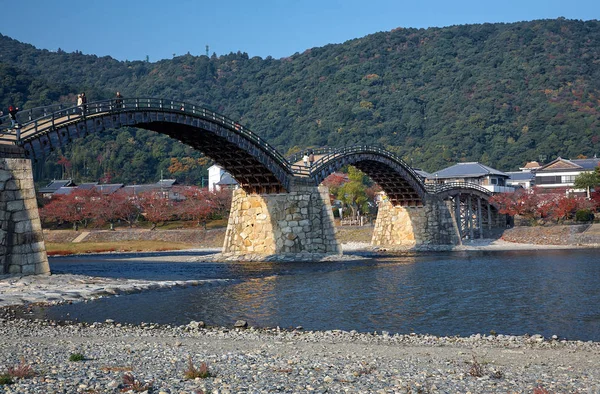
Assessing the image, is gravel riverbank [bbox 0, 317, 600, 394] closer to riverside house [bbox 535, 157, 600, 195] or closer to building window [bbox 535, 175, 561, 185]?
riverside house [bbox 535, 157, 600, 195]

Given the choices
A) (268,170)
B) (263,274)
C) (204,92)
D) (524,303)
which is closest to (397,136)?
(204,92)

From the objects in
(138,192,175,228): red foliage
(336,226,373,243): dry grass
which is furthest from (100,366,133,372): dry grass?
(138,192,175,228): red foliage

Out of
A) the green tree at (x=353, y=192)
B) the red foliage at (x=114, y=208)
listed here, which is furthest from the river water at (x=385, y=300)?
the red foliage at (x=114, y=208)

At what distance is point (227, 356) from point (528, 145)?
360 ft

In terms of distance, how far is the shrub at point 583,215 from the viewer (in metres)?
65.7

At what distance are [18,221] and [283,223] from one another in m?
23.7

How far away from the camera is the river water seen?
1992 cm

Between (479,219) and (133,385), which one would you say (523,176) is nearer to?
(479,219)

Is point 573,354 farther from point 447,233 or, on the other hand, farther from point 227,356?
point 447,233

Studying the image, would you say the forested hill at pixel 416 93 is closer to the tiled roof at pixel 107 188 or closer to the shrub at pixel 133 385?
the tiled roof at pixel 107 188

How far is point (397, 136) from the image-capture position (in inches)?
5359

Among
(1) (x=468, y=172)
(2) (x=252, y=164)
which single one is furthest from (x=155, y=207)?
(1) (x=468, y=172)

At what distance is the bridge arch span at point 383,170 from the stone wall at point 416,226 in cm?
99

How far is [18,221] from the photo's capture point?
1000 inches
